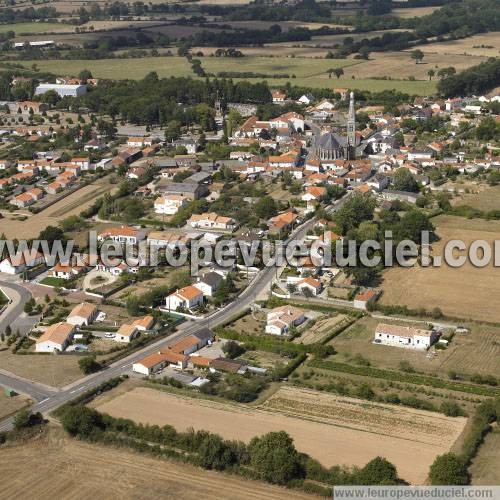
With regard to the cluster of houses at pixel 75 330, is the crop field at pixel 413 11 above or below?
above

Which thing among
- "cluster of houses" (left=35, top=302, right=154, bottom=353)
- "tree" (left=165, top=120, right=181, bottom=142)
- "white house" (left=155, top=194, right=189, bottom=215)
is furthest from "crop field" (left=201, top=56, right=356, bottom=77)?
"cluster of houses" (left=35, top=302, right=154, bottom=353)

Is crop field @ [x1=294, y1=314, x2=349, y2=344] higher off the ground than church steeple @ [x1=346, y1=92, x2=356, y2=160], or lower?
lower

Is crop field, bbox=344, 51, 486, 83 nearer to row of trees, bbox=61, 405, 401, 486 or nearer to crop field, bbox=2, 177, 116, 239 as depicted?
crop field, bbox=2, 177, 116, 239

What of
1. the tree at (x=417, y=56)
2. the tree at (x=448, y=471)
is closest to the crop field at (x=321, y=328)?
the tree at (x=448, y=471)

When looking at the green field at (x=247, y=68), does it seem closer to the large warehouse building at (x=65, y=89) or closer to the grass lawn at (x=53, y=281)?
the large warehouse building at (x=65, y=89)

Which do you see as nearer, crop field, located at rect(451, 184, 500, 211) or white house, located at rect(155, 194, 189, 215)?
crop field, located at rect(451, 184, 500, 211)

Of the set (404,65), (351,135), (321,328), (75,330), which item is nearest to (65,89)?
(351,135)
